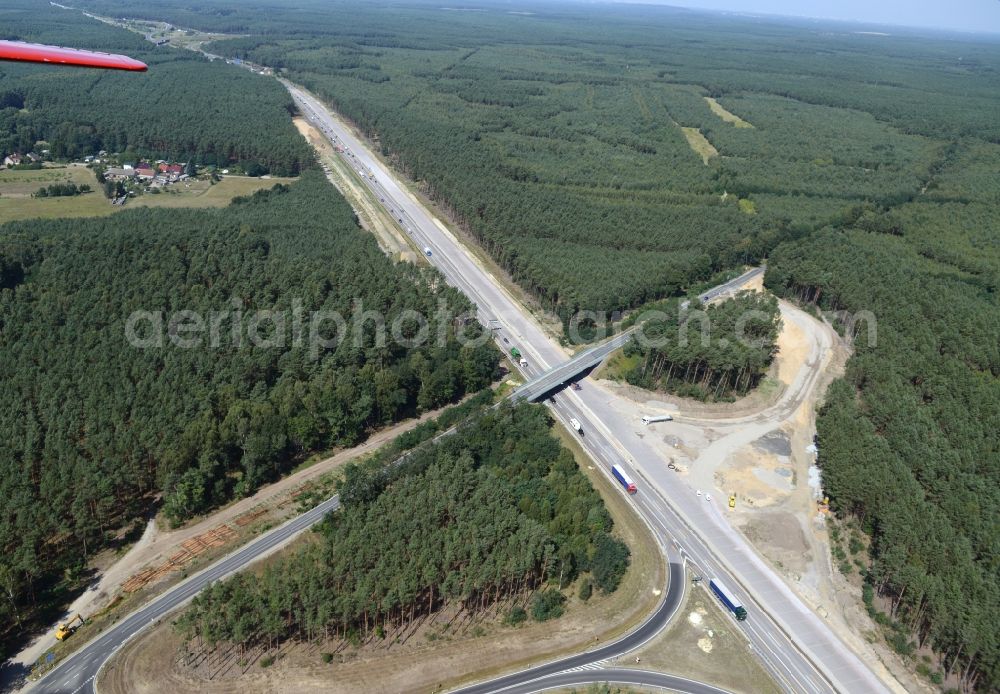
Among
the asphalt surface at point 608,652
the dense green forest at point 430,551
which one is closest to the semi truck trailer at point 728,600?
the asphalt surface at point 608,652

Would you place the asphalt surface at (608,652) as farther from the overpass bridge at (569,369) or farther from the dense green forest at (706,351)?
the dense green forest at (706,351)

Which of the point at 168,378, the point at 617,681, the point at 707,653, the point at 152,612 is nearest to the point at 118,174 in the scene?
the point at 168,378

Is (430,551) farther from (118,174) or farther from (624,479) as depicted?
(118,174)

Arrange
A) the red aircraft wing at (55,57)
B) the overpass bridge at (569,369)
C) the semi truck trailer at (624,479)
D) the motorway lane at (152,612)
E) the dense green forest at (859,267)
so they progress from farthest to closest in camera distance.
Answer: the overpass bridge at (569,369), the semi truck trailer at (624,479), the dense green forest at (859,267), the motorway lane at (152,612), the red aircraft wing at (55,57)

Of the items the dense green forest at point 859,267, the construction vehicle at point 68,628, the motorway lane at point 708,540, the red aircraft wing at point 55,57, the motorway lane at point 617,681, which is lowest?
the motorway lane at point 617,681

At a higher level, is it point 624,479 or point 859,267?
point 859,267

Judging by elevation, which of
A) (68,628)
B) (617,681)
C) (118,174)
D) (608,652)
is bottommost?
(617,681)
